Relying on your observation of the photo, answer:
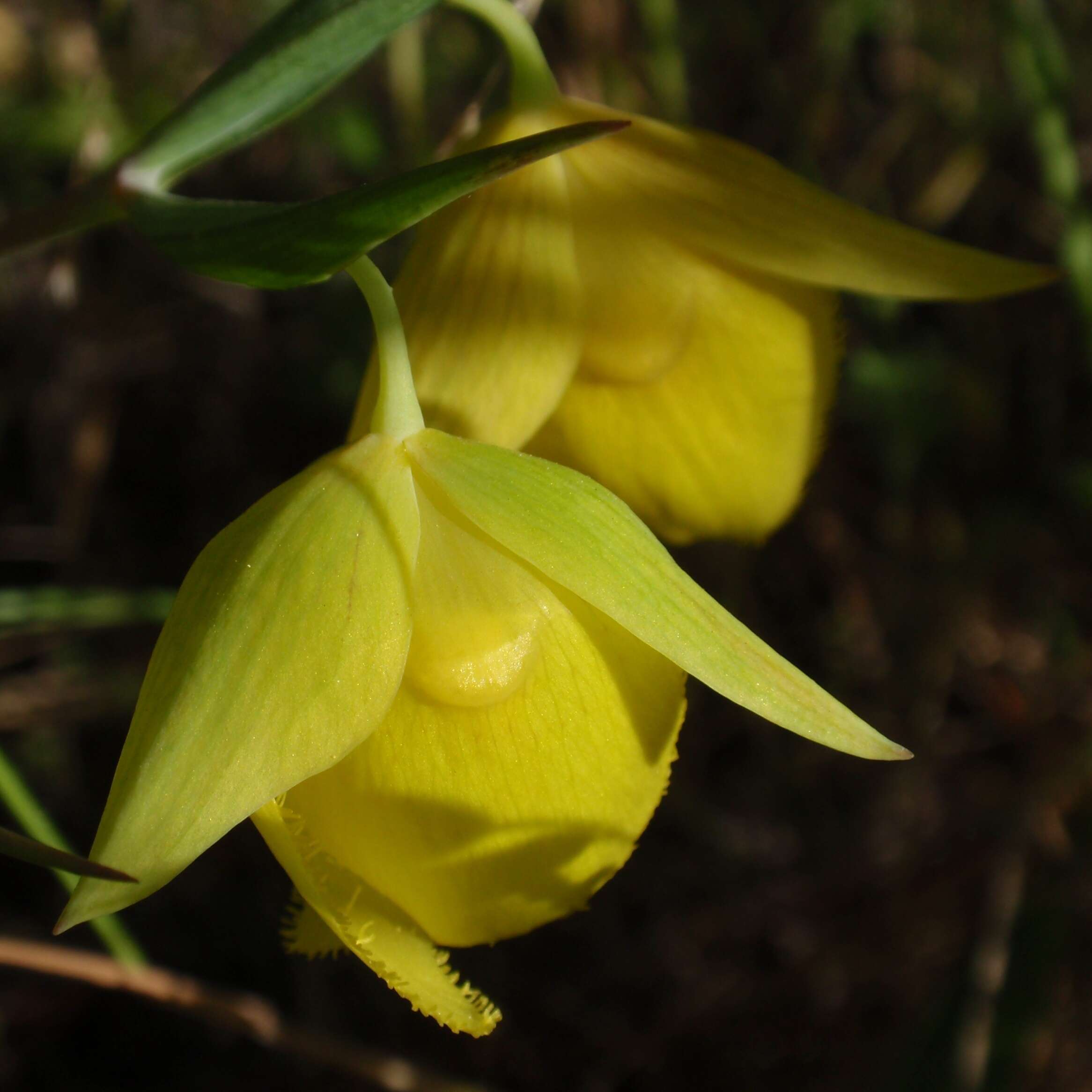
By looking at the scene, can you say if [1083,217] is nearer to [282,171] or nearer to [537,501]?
[537,501]

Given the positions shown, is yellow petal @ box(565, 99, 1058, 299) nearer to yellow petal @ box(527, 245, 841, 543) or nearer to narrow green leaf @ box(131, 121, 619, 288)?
yellow petal @ box(527, 245, 841, 543)

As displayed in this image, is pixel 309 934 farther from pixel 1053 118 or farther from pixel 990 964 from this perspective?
pixel 1053 118

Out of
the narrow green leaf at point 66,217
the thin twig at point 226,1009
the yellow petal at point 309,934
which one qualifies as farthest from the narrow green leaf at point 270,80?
the thin twig at point 226,1009

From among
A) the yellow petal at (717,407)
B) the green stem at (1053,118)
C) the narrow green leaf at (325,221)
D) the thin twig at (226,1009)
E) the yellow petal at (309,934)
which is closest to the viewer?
the narrow green leaf at (325,221)

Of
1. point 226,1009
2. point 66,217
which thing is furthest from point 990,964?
point 66,217

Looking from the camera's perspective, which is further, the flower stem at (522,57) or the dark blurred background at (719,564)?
the dark blurred background at (719,564)

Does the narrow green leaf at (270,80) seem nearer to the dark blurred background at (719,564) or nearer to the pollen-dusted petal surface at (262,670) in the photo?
the pollen-dusted petal surface at (262,670)
